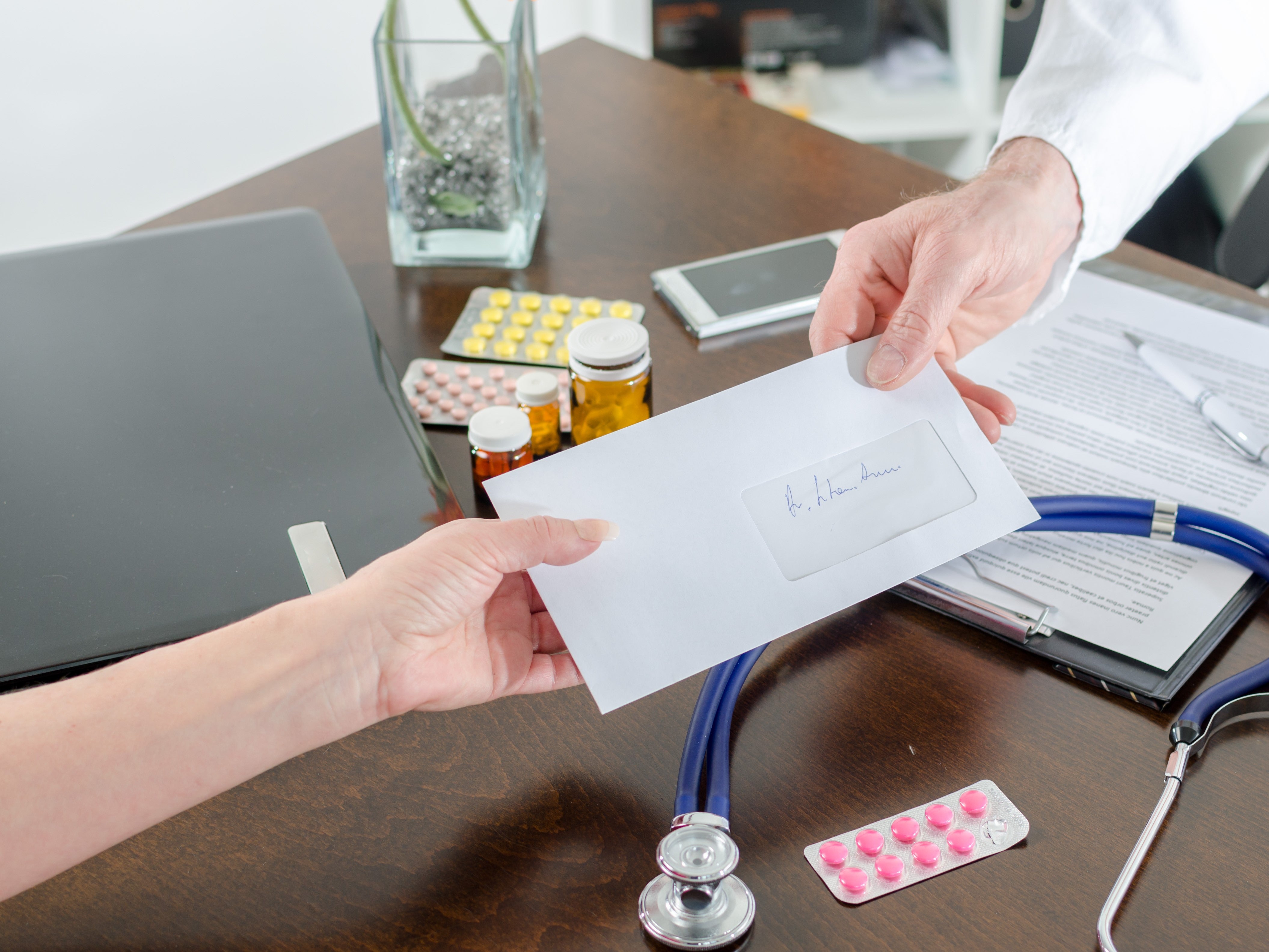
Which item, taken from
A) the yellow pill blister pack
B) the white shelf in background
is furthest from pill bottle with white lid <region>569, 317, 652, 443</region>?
the white shelf in background

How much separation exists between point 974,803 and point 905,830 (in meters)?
0.04

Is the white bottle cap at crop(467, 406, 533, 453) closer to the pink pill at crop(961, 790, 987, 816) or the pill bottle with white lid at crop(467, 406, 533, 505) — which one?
the pill bottle with white lid at crop(467, 406, 533, 505)

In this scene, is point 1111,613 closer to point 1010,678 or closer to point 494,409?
point 1010,678

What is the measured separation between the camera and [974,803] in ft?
1.68

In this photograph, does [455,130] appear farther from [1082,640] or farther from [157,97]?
[157,97]

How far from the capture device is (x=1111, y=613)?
2.01ft

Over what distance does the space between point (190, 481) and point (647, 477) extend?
0.30 meters

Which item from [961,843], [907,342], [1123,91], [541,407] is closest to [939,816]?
[961,843]

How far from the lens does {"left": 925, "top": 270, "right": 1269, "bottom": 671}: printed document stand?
619mm

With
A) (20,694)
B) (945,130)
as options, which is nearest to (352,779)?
(20,694)

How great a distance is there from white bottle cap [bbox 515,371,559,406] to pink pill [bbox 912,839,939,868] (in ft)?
1.25

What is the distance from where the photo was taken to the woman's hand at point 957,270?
25.0 inches

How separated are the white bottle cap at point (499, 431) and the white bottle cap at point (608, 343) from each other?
0.06m

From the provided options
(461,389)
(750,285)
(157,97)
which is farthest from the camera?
(157,97)
